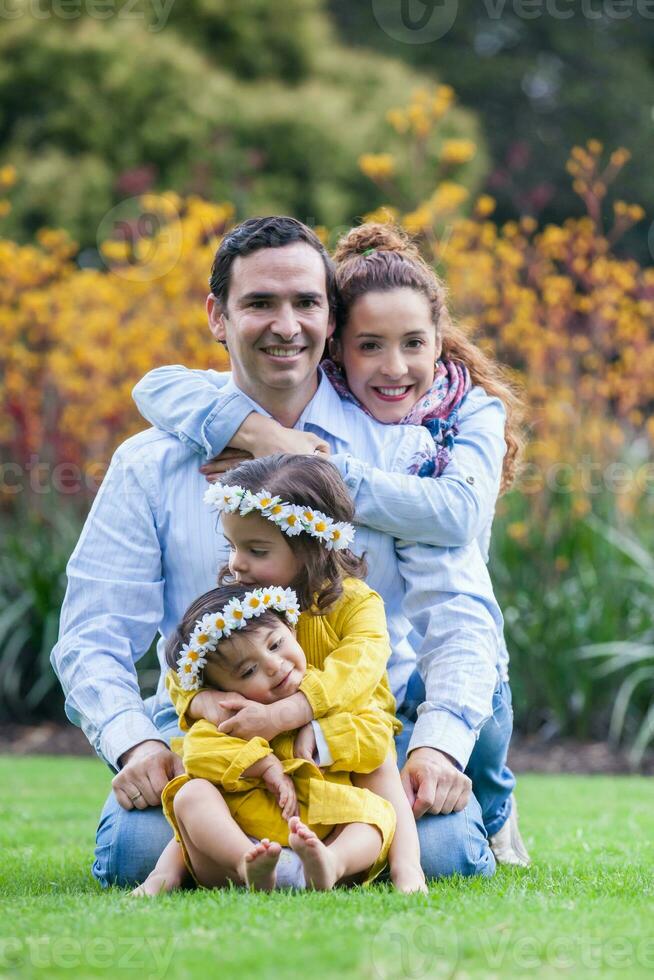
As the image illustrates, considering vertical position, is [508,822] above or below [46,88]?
below

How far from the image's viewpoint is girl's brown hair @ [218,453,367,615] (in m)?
3.01

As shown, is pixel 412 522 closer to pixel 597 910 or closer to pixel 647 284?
pixel 597 910

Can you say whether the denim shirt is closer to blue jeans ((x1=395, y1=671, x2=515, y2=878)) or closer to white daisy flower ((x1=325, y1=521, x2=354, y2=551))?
blue jeans ((x1=395, y1=671, x2=515, y2=878))

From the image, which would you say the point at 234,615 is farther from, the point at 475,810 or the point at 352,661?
the point at 475,810

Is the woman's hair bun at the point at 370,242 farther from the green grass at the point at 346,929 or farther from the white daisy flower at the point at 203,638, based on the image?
the green grass at the point at 346,929

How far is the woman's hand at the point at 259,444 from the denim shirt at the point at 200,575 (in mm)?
32

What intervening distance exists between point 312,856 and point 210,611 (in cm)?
55

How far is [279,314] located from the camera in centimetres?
334

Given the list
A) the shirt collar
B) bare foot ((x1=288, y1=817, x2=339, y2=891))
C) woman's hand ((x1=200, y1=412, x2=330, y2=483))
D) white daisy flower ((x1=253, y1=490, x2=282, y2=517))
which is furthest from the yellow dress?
the shirt collar

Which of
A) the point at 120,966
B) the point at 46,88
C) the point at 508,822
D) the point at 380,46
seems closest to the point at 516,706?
the point at 508,822

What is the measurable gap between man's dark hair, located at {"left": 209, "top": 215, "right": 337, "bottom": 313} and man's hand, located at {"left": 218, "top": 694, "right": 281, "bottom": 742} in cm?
116

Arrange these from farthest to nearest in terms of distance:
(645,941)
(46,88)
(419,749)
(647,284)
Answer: (46,88) < (647,284) < (419,749) < (645,941)

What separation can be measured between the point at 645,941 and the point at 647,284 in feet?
18.2

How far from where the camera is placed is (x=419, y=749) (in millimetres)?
3082
